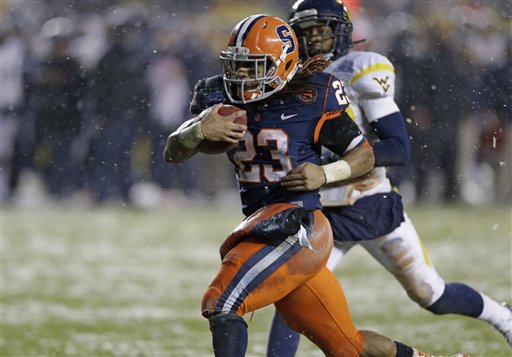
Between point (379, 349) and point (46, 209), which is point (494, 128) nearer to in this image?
point (46, 209)

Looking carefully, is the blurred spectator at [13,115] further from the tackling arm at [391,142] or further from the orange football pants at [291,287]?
the orange football pants at [291,287]

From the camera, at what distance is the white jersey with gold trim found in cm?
472

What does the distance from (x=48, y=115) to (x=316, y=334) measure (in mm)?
9492

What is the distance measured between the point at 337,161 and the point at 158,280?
4192 millimetres

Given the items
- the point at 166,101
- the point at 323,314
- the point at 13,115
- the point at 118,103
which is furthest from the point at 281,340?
the point at 13,115

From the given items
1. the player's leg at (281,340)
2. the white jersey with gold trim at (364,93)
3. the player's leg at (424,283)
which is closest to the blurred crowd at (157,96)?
the player's leg at (424,283)

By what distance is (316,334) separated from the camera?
4.05 m

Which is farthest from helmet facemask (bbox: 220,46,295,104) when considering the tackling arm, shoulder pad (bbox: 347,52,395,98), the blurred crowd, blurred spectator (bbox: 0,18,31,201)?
blurred spectator (bbox: 0,18,31,201)

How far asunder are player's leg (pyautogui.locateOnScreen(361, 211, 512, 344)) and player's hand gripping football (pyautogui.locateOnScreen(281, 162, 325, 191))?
0.99 metres

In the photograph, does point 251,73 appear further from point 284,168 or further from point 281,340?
point 281,340

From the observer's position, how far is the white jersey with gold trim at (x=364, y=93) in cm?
472

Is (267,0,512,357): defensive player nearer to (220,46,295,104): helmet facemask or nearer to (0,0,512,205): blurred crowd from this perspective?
(220,46,295,104): helmet facemask

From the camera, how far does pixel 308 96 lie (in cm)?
405

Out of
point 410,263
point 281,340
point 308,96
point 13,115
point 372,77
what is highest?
point 13,115
